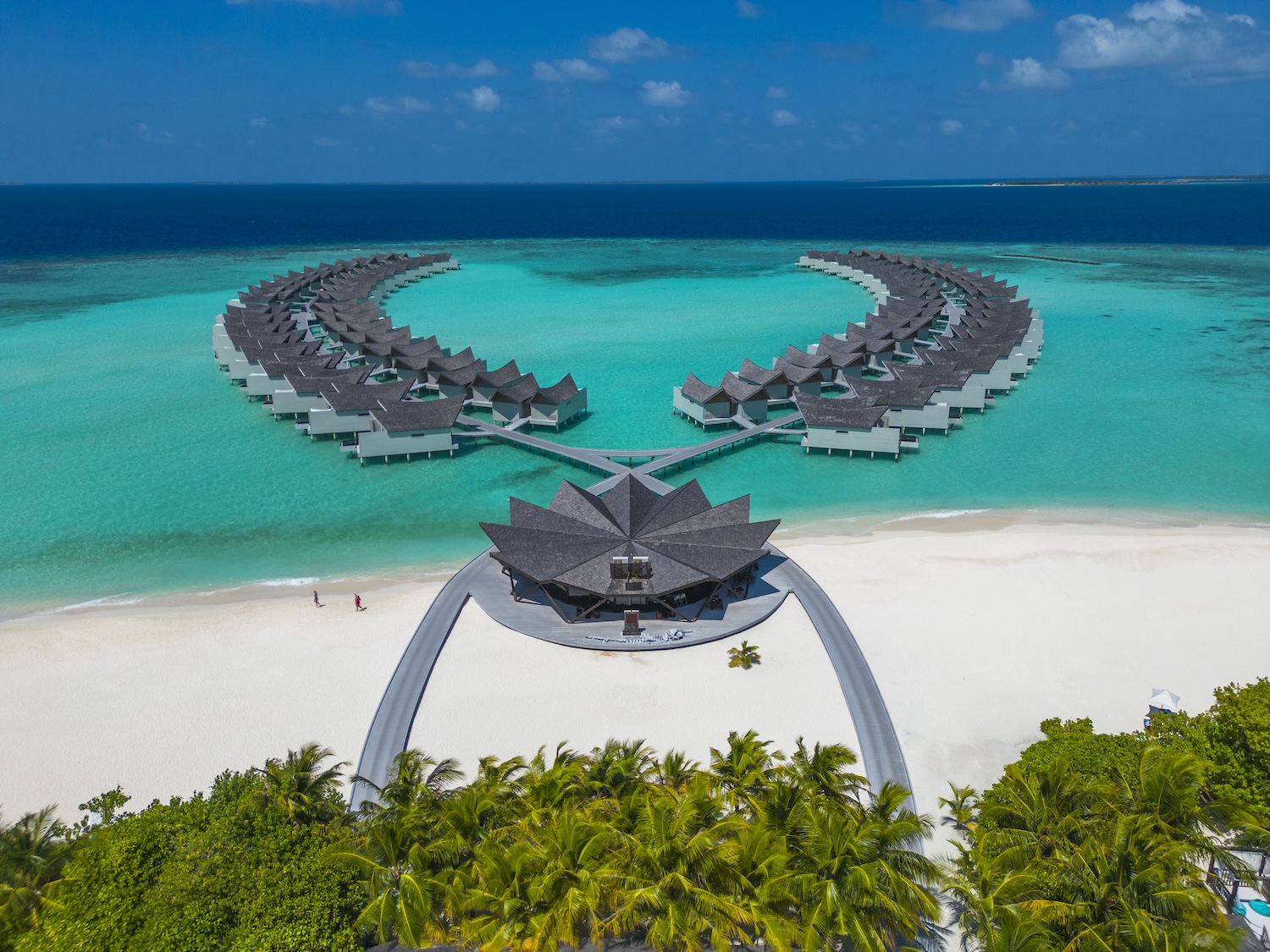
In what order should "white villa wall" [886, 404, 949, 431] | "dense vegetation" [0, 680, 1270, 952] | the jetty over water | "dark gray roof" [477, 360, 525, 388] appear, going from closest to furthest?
"dense vegetation" [0, 680, 1270, 952] → the jetty over water → "white villa wall" [886, 404, 949, 431] → "dark gray roof" [477, 360, 525, 388]

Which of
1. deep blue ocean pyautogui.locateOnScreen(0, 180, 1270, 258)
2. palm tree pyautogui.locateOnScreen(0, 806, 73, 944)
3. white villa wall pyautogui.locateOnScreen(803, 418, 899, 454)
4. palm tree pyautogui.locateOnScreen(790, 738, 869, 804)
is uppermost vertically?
deep blue ocean pyautogui.locateOnScreen(0, 180, 1270, 258)

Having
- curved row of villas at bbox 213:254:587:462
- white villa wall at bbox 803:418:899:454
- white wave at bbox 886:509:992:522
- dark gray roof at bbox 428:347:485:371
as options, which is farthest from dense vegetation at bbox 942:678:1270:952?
dark gray roof at bbox 428:347:485:371

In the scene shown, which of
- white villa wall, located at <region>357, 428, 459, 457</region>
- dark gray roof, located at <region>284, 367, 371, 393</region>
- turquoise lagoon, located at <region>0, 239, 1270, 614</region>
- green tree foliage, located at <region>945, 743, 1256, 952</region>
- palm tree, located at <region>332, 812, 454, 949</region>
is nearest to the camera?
green tree foliage, located at <region>945, 743, 1256, 952</region>

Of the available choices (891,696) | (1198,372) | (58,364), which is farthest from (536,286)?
(891,696)

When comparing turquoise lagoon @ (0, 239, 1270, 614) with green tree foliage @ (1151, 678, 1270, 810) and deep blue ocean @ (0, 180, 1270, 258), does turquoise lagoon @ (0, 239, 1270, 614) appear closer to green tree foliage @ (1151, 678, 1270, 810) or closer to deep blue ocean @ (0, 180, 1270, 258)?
green tree foliage @ (1151, 678, 1270, 810)

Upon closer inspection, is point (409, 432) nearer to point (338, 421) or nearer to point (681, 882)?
point (338, 421)

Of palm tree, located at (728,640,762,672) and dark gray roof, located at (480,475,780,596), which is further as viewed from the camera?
dark gray roof, located at (480,475,780,596)
